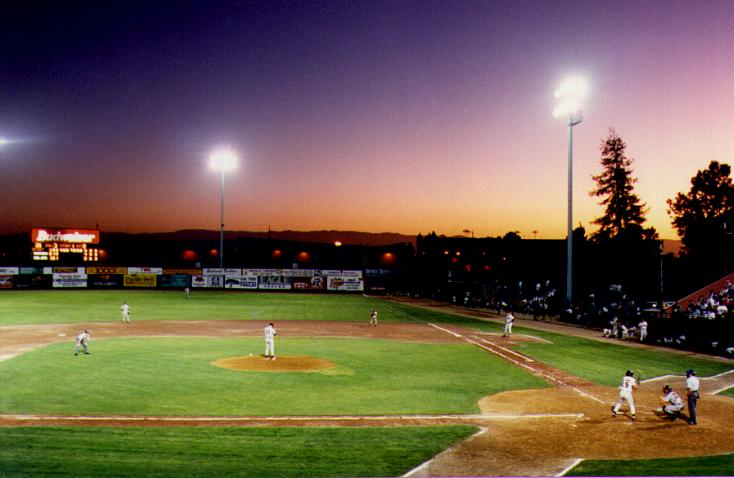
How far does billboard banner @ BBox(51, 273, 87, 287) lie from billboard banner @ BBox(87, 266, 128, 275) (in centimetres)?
110

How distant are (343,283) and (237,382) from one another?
207 feet

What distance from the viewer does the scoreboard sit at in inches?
Answer: 2968

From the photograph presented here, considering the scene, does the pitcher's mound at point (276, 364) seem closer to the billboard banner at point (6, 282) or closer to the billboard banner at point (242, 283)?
the billboard banner at point (242, 283)

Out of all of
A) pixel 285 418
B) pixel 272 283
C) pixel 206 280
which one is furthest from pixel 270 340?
pixel 206 280

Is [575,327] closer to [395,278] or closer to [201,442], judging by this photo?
[201,442]

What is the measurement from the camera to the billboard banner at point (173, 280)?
8012 cm

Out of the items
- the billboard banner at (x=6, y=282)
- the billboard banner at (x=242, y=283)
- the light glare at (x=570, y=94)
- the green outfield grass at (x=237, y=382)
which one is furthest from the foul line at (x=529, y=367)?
the billboard banner at (x=6, y=282)

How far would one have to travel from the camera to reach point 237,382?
1994 centimetres

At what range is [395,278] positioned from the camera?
3654 inches

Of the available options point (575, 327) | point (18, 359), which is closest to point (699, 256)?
point (575, 327)

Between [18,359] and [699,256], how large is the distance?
7605cm

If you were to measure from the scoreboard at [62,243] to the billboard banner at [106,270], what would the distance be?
3.17m

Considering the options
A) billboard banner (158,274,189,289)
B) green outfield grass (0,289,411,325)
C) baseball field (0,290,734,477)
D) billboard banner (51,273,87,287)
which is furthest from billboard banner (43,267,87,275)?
baseball field (0,290,734,477)

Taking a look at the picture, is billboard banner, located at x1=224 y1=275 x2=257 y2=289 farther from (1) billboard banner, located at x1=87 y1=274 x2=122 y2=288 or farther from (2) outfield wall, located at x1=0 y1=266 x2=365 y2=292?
(1) billboard banner, located at x1=87 y1=274 x2=122 y2=288
